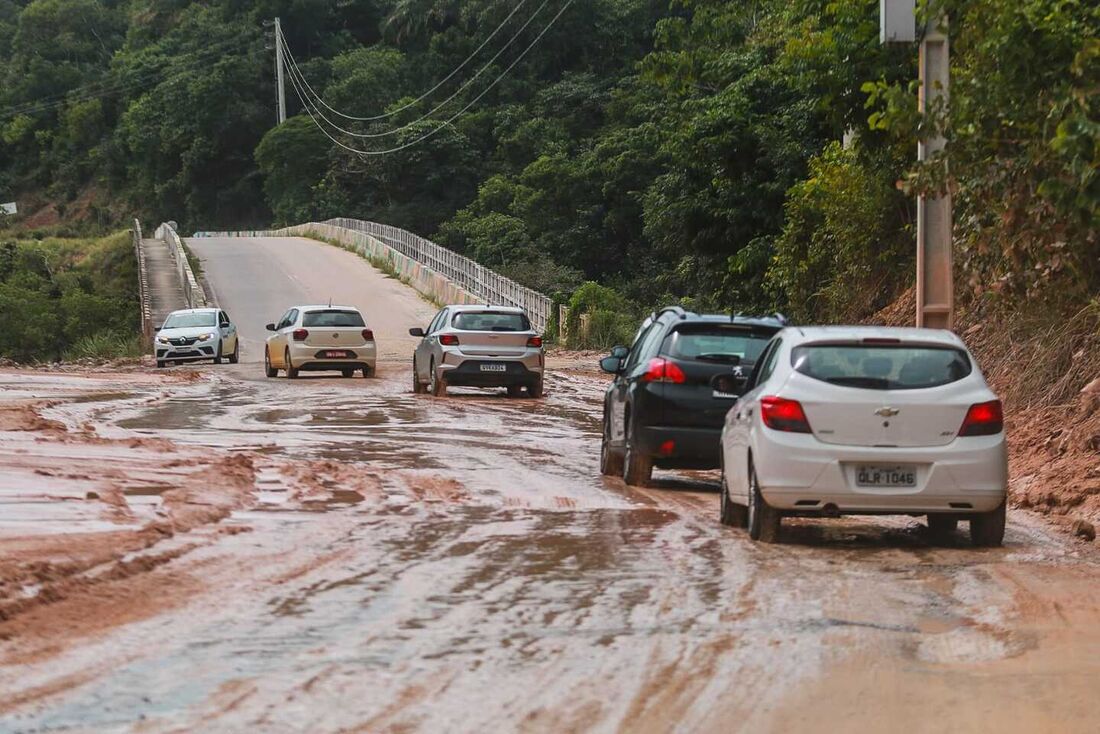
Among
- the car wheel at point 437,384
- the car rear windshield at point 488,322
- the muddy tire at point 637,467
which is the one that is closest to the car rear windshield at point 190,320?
the car wheel at point 437,384

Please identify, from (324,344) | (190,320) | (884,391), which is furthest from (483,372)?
(190,320)

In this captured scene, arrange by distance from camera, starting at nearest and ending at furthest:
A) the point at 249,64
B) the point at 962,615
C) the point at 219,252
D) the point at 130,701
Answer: the point at 130,701 < the point at 962,615 < the point at 219,252 < the point at 249,64

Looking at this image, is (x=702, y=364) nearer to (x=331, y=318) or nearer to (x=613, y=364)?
(x=613, y=364)

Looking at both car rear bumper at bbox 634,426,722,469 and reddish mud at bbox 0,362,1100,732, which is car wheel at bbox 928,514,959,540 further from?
car rear bumper at bbox 634,426,722,469

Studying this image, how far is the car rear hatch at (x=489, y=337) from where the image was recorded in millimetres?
26391

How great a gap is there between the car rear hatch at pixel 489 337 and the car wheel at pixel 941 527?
1527cm

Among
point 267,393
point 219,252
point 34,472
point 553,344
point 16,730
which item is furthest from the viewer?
point 219,252

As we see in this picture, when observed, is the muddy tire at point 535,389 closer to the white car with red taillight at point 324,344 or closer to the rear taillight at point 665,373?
the white car with red taillight at point 324,344

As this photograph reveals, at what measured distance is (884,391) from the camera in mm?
10758

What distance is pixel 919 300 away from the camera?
58.2 ft

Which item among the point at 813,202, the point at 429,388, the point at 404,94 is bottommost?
the point at 429,388

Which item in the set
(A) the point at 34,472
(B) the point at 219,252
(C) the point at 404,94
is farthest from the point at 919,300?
(C) the point at 404,94

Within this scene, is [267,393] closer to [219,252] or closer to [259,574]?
[259,574]

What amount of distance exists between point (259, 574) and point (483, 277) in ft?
159
